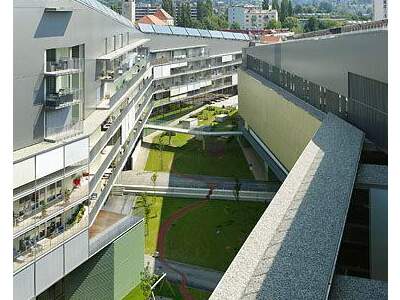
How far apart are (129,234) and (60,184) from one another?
14.0ft

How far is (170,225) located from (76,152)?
10.8m

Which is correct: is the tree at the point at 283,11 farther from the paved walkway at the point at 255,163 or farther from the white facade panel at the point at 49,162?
the white facade panel at the point at 49,162

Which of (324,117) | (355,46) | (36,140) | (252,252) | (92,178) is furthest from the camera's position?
(324,117)

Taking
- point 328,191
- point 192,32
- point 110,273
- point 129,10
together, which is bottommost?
point 110,273

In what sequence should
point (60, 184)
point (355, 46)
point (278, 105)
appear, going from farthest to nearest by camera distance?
1. point (278, 105)
2. point (355, 46)
3. point (60, 184)

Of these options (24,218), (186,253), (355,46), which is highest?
(355,46)

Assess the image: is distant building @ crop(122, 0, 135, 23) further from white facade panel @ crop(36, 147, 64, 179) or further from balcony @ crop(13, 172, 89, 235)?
white facade panel @ crop(36, 147, 64, 179)

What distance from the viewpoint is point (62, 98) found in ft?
46.0

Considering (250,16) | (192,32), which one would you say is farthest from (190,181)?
(250,16)

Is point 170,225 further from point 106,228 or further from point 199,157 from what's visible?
point 199,157

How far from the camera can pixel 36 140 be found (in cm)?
1319

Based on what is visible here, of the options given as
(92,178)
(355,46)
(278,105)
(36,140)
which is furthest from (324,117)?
(36,140)

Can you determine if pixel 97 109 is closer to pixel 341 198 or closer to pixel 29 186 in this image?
pixel 29 186

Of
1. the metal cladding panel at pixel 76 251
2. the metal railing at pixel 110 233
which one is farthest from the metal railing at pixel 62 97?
the metal railing at pixel 110 233
